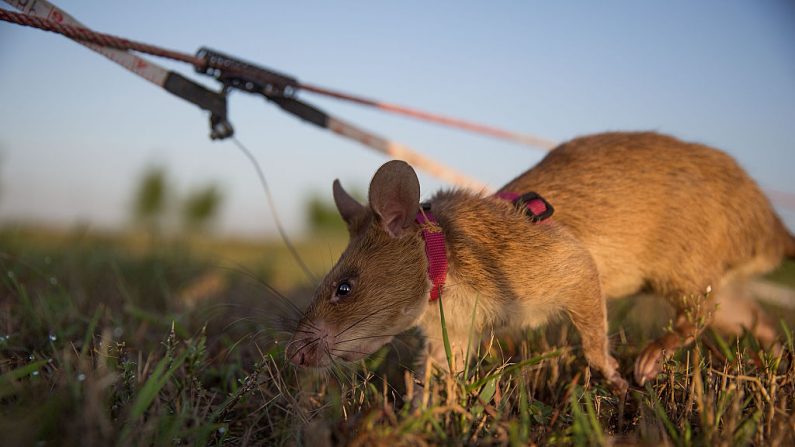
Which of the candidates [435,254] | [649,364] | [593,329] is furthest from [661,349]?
[435,254]

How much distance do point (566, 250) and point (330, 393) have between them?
144cm

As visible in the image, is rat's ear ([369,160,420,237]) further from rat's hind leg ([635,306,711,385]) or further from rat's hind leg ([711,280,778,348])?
rat's hind leg ([711,280,778,348])

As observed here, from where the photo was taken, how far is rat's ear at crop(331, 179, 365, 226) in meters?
3.13

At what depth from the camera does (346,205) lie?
10.4 ft

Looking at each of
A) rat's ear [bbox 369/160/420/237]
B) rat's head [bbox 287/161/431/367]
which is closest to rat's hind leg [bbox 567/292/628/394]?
rat's head [bbox 287/161/431/367]

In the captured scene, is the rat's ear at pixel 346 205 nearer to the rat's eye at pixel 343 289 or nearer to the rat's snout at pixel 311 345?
the rat's eye at pixel 343 289

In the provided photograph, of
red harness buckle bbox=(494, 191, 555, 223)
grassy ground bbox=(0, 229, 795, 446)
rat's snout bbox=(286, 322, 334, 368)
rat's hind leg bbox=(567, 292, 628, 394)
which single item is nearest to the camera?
grassy ground bbox=(0, 229, 795, 446)

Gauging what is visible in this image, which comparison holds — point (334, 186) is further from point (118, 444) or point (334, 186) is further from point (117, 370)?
point (118, 444)

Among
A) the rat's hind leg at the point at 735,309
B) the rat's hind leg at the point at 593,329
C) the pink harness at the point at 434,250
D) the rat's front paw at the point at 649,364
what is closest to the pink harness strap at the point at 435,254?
the pink harness at the point at 434,250

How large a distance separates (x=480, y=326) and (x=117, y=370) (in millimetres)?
1733

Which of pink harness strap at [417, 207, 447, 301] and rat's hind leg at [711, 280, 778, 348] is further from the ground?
rat's hind leg at [711, 280, 778, 348]

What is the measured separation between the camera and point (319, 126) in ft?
12.3

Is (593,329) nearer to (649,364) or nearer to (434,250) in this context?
(649,364)

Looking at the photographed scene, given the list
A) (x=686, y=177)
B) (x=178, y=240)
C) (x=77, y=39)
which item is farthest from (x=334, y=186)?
(x=178, y=240)
